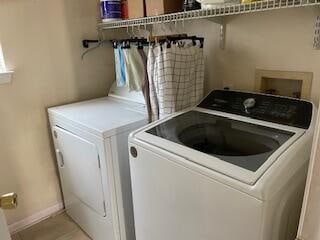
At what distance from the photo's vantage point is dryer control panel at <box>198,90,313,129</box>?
1306 mm

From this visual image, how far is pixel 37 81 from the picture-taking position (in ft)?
6.64

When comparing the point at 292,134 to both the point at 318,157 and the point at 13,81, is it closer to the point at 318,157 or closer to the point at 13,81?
the point at 318,157

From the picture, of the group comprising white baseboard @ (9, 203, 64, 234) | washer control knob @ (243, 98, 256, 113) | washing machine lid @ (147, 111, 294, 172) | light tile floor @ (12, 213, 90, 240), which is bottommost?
light tile floor @ (12, 213, 90, 240)

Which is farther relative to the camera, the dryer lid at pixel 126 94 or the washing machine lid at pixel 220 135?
the dryer lid at pixel 126 94

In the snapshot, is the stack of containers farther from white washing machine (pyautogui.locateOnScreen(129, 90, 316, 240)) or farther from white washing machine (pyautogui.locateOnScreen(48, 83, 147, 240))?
white washing machine (pyautogui.locateOnScreen(129, 90, 316, 240))

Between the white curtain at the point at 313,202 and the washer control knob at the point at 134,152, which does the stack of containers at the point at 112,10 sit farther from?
the white curtain at the point at 313,202

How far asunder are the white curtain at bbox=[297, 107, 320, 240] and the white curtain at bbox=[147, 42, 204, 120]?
960 mm

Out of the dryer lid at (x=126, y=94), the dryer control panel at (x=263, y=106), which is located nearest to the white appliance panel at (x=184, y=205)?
the dryer control panel at (x=263, y=106)

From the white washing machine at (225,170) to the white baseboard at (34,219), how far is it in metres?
1.19

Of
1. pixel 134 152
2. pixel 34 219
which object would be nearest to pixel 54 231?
pixel 34 219

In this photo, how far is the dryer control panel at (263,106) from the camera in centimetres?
131

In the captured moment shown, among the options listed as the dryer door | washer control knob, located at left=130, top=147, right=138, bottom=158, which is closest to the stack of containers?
the dryer door

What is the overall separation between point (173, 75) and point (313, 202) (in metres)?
1.02

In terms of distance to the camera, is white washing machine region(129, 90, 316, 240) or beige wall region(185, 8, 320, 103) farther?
beige wall region(185, 8, 320, 103)
